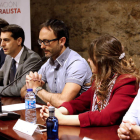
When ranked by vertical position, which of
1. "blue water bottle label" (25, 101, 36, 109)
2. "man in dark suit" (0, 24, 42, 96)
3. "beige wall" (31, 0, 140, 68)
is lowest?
"blue water bottle label" (25, 101, 36, 109)

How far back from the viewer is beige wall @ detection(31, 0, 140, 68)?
11.3 ft

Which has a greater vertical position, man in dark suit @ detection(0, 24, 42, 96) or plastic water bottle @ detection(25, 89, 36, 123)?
man in dark suit @ detection(0, 24, 42, 96)

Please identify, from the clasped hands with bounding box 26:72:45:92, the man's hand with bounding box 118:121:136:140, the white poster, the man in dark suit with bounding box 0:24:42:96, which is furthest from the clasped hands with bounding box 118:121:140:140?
the white poster

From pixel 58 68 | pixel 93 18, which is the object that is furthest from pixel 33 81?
pixel 93 18

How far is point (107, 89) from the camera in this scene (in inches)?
65.7

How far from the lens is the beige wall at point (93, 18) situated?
344 centimetres

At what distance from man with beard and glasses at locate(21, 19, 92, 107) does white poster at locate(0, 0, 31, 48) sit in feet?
4.59

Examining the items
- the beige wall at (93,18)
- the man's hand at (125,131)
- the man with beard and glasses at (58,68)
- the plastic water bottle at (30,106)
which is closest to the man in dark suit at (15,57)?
the man with beard and glasses at (58,68)

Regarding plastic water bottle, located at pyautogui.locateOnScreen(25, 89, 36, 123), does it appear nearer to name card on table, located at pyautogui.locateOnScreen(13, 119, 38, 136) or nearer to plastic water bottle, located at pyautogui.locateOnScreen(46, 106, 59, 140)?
name card on table, located at pyautogui.locateOnScreen(13, 119, 38, 136)

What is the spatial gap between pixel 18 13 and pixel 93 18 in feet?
3.82

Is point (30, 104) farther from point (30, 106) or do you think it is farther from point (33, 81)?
point (33, 81)

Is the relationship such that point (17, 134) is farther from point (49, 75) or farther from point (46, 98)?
point (49, 75)

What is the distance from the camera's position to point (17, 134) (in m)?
1.42

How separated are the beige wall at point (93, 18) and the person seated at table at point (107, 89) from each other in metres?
1.78
